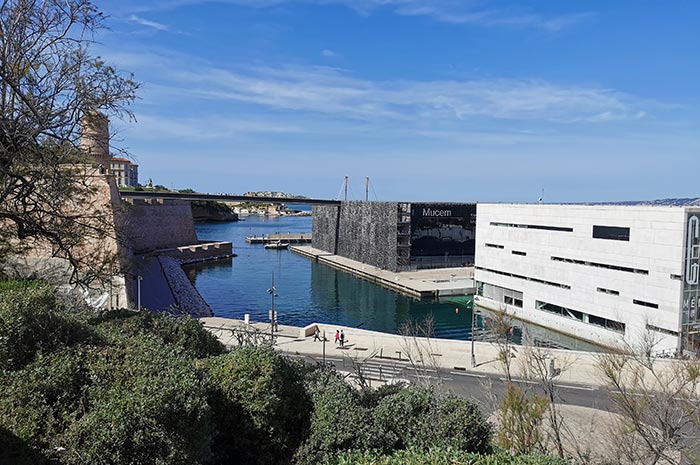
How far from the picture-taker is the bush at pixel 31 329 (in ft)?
22.8

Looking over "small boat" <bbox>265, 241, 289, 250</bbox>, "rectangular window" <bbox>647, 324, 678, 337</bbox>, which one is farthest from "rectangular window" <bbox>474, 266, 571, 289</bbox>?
"small boat" <bbox>265, 241, 289, 250</bbox>

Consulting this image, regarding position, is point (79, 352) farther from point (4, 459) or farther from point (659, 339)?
point (659, 339)

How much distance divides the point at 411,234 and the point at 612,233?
1125 inches

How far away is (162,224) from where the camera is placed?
66.0 meters

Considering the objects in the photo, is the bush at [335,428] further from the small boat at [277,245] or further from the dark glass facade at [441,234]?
the small boat at [277,245]

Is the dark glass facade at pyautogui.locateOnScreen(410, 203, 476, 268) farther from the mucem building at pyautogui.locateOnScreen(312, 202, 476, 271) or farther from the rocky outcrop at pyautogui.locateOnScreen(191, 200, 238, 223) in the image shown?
the rocky outcrop at pyautogui.locateOnScreen(191, 200, 238, 223)

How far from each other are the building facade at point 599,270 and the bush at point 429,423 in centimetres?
2083

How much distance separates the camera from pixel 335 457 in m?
6.97

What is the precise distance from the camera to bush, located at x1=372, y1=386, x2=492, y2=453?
7.68 m

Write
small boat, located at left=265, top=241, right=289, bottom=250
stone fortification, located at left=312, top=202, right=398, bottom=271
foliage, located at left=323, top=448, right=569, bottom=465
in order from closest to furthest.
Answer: foliage, located at left=323, top=448, right=569, bottom=465 < stone fortification, located at left=312, top=202, right=398, bottom=271 < small boat, located at left=265, top=241, right=289, bottom=250

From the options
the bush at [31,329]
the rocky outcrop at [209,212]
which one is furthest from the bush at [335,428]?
Answer: the rocky outcrop at [209,212]

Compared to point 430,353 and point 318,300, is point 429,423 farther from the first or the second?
point 318,300

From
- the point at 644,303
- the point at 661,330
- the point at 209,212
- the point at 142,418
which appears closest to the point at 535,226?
the point at 644,303

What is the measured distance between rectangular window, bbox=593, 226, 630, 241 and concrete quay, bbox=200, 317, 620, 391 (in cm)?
885
